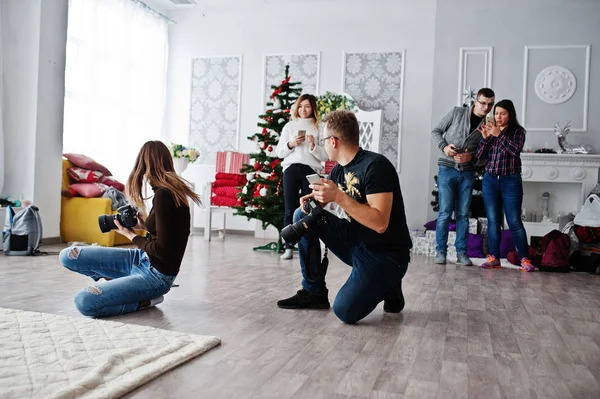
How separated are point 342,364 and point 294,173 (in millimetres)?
2874

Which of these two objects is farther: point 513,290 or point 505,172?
point 505,172

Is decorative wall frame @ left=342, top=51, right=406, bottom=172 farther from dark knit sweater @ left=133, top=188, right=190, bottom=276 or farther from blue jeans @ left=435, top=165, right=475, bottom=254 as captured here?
dark knit sweater @ left=133, top=188, right=190, bottom=276

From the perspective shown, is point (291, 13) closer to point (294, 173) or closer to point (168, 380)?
point (294, 173)

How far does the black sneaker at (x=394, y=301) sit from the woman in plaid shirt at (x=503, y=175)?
2397 millimetres

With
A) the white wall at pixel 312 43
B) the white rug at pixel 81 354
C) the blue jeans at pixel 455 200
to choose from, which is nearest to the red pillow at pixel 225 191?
the white wall at pixel 312 43

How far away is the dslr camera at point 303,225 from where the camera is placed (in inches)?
95.6

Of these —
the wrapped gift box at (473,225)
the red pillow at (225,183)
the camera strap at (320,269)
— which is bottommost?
the camera strap at (320,269)

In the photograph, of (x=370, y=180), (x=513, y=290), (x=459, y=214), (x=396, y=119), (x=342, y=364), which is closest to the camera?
(x=342, y=364)

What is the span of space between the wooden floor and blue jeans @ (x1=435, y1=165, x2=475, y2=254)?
978mm

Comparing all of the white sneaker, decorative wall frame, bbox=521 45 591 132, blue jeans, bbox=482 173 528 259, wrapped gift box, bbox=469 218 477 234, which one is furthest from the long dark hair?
the white sneaker

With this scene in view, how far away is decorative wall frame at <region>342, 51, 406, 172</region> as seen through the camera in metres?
7.02

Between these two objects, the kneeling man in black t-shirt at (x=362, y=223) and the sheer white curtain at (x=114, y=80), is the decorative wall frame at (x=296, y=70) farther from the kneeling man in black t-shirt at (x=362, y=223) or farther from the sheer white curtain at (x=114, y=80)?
the kneeling man in black t-shirt at (x=362, y=223)

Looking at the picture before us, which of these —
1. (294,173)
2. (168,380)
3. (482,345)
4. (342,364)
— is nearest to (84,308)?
(168,380)

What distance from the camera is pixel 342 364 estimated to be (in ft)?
6.12
